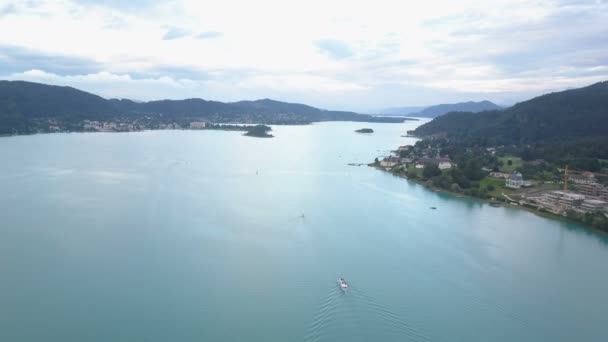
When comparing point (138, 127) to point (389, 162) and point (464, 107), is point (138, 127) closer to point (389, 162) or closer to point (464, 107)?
point (389, 162)

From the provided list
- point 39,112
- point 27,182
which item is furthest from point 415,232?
point 39,112

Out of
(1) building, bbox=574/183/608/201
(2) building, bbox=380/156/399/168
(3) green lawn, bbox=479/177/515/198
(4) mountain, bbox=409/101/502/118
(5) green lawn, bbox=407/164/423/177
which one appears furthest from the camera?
(4) mountain, bbox=409/101/502/118

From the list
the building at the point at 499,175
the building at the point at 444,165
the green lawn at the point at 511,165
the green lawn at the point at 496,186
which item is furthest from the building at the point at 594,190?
the building at the point at 444,165

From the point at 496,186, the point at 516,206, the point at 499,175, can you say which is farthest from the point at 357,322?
the point at 499,175

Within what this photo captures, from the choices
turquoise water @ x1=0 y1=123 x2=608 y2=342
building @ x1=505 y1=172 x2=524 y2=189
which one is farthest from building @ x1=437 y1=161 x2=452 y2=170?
turquoise water @ x1=0 y1=123 x2=608 y2=342

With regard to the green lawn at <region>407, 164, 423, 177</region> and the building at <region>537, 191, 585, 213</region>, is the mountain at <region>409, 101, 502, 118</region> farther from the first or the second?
Result: the building at <region>537, 191, 585, 213</region>

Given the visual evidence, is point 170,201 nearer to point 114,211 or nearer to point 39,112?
point 114,211

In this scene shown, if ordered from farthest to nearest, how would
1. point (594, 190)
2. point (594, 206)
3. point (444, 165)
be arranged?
1. point (444, 165)
2. point (594, 190)
3. point (594, 206)
